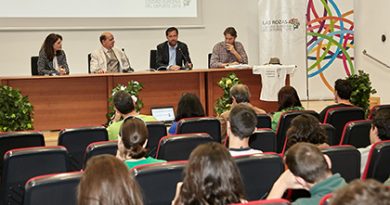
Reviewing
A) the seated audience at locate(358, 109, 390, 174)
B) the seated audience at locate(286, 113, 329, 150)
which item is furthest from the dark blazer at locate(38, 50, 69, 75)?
the seated audience at locate(358, 109, 390, 174)

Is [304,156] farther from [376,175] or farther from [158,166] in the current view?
[376,175]

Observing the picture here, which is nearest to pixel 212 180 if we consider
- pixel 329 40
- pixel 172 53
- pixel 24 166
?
pixel 24 166

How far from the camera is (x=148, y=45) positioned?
9.70 meters

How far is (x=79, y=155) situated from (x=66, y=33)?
5.27 meters

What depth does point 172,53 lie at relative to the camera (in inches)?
320

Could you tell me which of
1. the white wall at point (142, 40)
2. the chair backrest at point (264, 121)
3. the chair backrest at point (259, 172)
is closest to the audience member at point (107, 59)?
the white wall at point (142, 40)

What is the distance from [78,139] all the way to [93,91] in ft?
10.8

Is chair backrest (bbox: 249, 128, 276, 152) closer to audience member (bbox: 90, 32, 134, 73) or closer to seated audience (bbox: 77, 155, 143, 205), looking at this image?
seated audience (bbox: 77, 155, 143, 205)

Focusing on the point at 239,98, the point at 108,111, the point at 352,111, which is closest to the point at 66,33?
the point at 108,111

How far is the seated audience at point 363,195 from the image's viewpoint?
4.38ft

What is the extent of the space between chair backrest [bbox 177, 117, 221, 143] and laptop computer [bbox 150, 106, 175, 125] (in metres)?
2.93

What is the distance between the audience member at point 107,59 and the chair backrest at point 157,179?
493 cm

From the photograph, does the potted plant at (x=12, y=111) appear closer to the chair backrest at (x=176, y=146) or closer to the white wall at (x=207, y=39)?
the chair backrest at (x=176, y=146)

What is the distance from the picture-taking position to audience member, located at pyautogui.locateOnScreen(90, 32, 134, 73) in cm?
762
